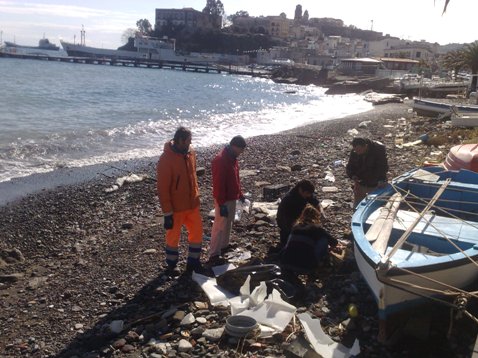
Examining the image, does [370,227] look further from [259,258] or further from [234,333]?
[234,333]

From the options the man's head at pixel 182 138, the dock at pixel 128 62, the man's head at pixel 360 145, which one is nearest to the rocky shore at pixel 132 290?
the man's head at pixel 360 145

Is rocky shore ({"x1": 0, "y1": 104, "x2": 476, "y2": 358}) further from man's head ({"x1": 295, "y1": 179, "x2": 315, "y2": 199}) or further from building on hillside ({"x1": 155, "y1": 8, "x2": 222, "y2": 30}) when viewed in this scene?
building on hillside ({"x1": 155, "y1": 8, "x2": 222, "y2": 30})

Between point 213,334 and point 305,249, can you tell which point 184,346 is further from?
point 305,249

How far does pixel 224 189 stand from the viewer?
20.3ft

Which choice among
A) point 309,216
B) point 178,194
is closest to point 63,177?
point 178,194

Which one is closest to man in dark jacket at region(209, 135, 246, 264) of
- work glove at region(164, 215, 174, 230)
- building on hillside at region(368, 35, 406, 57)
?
work glove at region(164, 215, 174, 230)

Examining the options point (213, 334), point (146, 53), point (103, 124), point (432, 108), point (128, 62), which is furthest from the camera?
point (146, 53)

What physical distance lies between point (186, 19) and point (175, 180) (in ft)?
458

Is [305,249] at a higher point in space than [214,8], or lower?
lower

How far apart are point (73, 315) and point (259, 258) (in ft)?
7.88

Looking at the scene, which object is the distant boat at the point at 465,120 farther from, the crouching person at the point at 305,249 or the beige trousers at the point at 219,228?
the beige trousers at the point at 219,228

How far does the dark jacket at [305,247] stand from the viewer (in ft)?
18.2

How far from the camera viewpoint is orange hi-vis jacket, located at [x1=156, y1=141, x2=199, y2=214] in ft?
18.1

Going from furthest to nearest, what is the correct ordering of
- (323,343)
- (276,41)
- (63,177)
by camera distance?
1. (276,41)
2. (63,177)
3. (323,343)
